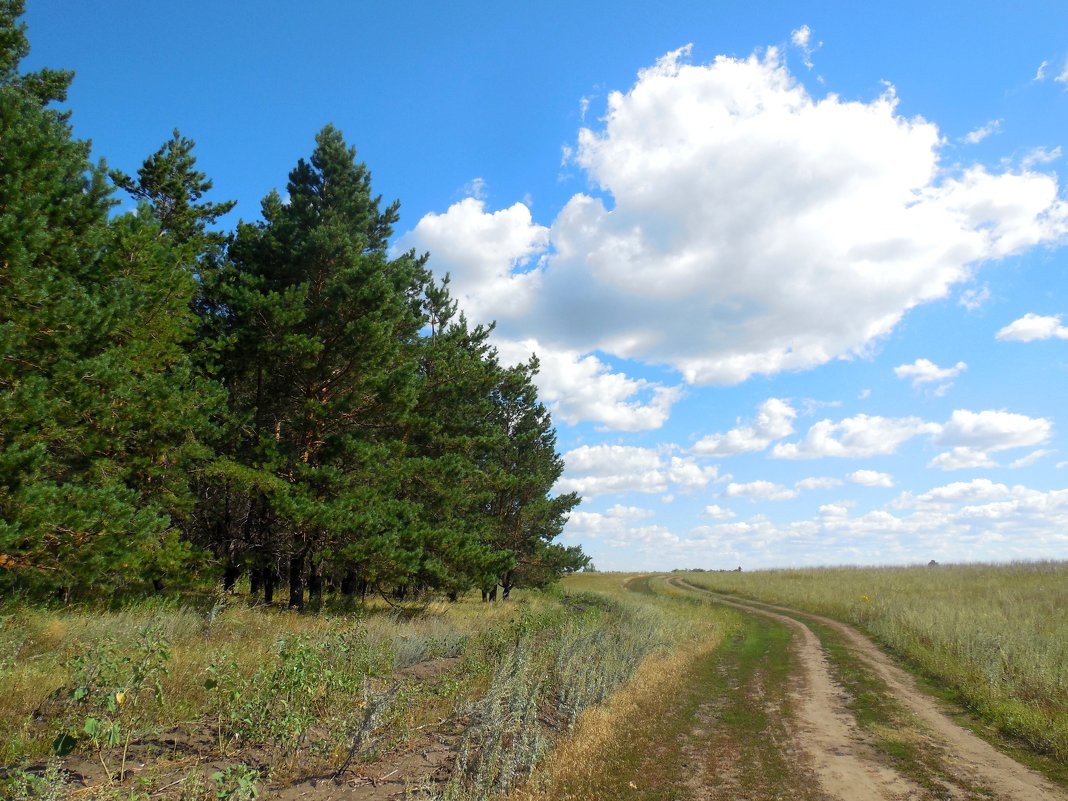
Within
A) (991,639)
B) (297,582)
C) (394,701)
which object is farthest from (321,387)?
(991,639)

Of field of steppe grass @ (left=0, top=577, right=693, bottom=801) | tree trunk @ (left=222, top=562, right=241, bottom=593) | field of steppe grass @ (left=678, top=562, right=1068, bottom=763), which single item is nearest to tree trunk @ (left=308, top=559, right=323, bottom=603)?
tree trunk @ (left=222, top=562, right=241, bottom=593)

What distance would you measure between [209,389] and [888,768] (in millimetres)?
15024

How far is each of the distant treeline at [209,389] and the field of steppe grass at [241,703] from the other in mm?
2231

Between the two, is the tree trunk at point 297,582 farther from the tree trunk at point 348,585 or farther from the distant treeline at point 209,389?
the tree trunk at point 348,585

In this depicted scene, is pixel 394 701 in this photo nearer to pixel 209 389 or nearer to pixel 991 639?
pixel 209 389

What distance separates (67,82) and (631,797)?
20693 mm

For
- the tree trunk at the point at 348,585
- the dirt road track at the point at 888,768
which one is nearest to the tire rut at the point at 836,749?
the dirt road track at the point at 888,768

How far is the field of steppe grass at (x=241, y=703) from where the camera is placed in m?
5.28

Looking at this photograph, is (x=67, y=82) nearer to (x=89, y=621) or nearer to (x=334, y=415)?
(x=334, y=415)

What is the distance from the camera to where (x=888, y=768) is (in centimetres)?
741

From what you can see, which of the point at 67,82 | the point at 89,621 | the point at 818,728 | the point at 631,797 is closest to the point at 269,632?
the point at 89,621

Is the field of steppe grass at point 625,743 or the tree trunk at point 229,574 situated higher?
the tree trunk at point 229,574

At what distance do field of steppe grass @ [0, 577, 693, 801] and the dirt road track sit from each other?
326 cm

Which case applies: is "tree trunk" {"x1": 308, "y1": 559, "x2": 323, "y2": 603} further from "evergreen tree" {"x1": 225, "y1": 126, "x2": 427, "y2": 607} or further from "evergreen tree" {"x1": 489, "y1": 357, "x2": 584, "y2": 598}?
"evergreen tree" {"x1": 489, "y1": 357, "x2": 584, "y2": 598}
